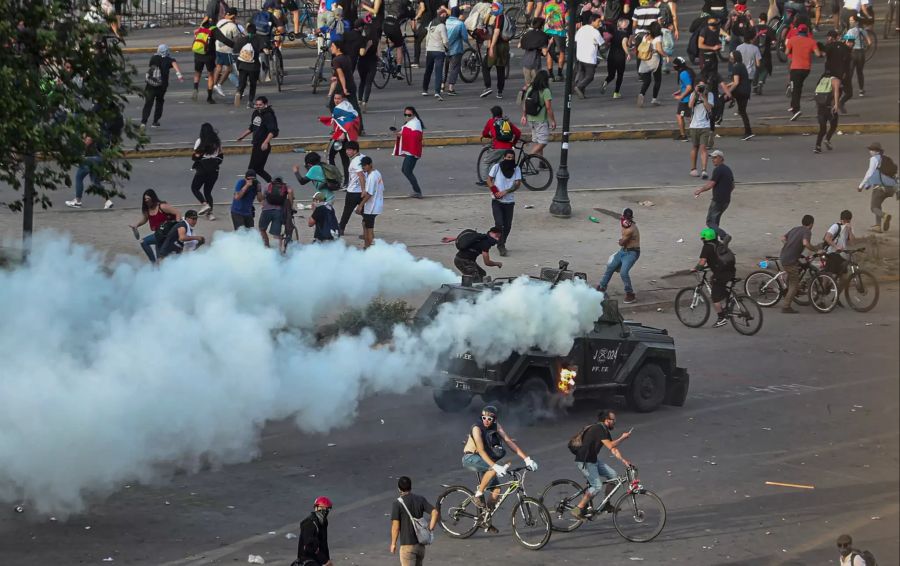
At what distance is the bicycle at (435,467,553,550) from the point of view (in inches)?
574

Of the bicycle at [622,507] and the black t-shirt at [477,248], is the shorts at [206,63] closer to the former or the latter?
the black t-shirt at [477,248]

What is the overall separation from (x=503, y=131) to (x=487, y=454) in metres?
11.4

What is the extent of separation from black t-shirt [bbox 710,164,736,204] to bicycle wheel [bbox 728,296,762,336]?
323 centimetres

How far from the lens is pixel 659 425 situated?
17.9 metres

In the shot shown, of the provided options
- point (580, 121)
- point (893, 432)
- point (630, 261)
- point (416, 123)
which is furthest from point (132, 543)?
point (580, 121)

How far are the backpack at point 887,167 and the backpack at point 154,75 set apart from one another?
548 inches

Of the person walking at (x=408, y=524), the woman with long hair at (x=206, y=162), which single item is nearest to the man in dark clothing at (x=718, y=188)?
the woman with long hair at (x=206, y=162)

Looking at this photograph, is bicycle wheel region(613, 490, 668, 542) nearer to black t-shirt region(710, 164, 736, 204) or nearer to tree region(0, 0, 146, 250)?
tree region(0, 0, 146, 250)

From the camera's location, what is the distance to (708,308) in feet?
70.7

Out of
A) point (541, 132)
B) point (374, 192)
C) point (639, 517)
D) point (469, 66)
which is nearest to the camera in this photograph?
point (639, 517)

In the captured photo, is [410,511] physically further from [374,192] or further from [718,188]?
[718,188]

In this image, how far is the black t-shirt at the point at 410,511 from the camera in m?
13.4

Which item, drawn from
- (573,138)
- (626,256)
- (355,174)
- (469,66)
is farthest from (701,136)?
(469,66)

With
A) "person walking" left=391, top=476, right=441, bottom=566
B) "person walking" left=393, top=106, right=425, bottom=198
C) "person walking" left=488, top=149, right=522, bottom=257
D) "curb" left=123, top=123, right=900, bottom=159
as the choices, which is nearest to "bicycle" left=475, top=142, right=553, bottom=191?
"person walking" left=393, top=106, right=425, bottom=198
